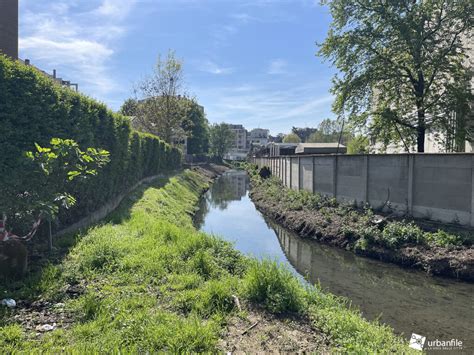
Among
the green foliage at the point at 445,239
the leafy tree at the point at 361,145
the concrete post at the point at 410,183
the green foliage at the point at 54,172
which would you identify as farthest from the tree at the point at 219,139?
the green foliage at the point at 54,172

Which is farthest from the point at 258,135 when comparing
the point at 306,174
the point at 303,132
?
the point at 306,174

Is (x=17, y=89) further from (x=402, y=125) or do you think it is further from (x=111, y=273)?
(x=402, y=125)

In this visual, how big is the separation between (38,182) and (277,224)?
12.1m

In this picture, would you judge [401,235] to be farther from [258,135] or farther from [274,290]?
[258,135]

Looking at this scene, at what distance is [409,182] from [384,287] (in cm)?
498

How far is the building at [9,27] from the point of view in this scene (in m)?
14.2

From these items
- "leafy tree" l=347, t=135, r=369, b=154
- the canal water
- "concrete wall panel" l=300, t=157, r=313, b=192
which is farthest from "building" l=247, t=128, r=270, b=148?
the canal water

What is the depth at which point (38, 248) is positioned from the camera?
631cm

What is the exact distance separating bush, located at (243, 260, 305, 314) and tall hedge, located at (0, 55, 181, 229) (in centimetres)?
446

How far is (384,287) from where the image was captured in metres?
8.01

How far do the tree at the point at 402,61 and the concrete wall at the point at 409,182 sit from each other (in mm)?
4392

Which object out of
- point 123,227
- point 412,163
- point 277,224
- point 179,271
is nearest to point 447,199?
point 412,163

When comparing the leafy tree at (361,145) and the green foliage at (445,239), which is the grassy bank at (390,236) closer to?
the green foliage at (445,239)

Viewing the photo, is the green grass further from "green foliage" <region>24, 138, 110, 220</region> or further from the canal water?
"green foliage" <region>24, 138, 110, 220</region>
